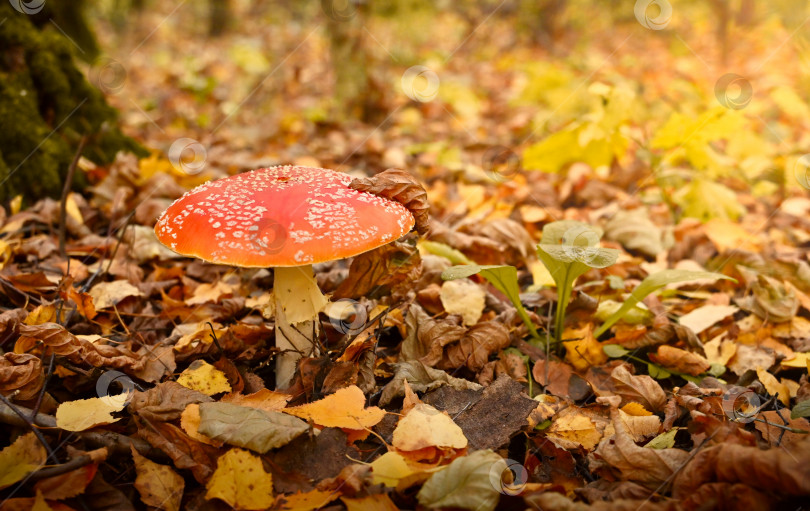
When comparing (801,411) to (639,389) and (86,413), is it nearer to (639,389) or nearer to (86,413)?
(639,389)

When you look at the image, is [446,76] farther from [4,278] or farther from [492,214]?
[4,278]

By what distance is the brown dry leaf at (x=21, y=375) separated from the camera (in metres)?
1.98

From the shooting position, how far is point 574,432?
2.06m

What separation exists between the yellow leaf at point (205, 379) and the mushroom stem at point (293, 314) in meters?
0.26

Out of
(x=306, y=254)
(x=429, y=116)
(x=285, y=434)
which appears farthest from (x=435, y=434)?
(x=429, y=116)

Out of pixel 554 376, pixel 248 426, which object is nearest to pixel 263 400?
pixel 248 426

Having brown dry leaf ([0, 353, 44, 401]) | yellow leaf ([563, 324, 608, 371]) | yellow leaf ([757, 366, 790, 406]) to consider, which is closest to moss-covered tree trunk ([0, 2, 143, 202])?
brown dry leaf ([0, 353, 44, 401])

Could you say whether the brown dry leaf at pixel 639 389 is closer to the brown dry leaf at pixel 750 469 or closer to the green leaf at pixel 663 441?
the green leaf at pixel 663 441

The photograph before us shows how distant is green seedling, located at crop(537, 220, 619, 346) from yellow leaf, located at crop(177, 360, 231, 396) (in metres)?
1.43

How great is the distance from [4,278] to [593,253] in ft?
9.05

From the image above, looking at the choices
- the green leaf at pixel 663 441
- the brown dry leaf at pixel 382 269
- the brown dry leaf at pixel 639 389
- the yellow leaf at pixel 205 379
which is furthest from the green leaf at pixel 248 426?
the brown dry leaf at pixel 639 389

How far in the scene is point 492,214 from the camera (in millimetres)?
4031

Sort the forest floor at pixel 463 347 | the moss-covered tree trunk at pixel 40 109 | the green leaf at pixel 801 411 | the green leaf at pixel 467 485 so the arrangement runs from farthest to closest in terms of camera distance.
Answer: the moss-covered tree trunk at pixel 40 109 → the green leaf at pixel 801 411 → the forest floor at pixel 463 347 → the green leaf at pixel 467 485

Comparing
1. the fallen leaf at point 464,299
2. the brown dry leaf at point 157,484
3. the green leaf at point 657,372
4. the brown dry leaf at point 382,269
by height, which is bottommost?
the brown dry leaf at point 157,484
